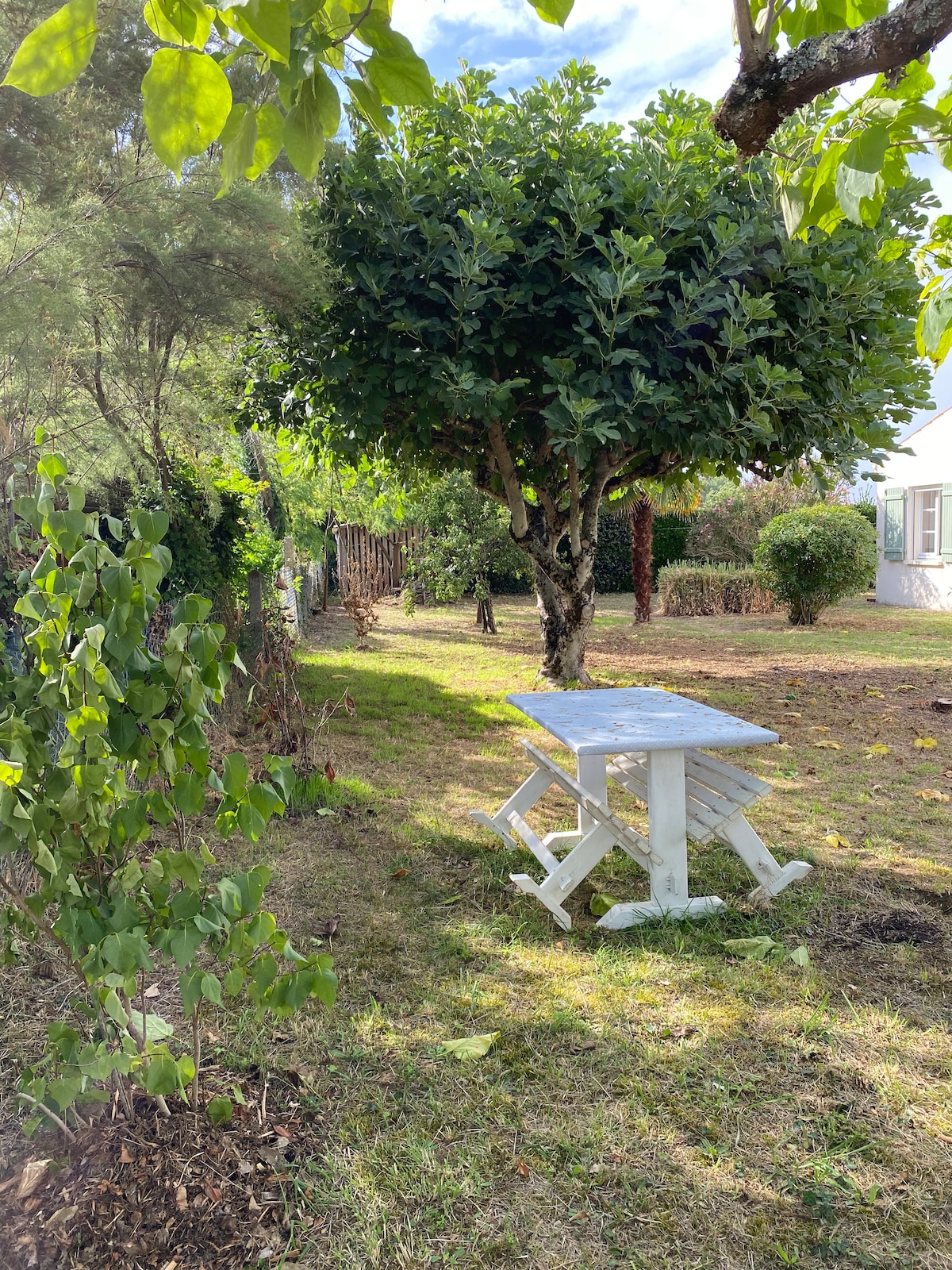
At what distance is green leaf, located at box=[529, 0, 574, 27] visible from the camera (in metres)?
1.22

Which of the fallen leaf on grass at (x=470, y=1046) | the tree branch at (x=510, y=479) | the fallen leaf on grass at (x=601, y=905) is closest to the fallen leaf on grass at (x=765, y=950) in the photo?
the fallen leaf on grass at (x=601, y=905)

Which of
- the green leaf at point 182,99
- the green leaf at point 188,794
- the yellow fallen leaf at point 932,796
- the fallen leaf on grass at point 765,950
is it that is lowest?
the fallen leaf on grass at point 765,950

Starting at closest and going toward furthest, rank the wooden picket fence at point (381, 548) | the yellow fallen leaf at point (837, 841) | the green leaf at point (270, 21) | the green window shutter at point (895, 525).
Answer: the green leaf at point (270, 21)
the yellow fallen leaf at point (837, 841)
the green window shutter at point (895, 525)
the wooden picket fence at point (381, 548)

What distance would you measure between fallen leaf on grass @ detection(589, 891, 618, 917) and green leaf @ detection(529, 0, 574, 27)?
3.00 m

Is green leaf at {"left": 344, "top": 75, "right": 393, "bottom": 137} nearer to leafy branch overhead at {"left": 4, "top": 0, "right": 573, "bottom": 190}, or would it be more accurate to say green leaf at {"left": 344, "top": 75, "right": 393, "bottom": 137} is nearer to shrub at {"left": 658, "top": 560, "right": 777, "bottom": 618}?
leafy branch overhead at {"left": 4, "top": 0, "right": 573, "bottom": 190}

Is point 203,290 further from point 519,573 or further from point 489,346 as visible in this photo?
point 519,573

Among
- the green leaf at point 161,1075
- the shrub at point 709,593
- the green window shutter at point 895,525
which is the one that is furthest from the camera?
the shrub at point 709,593

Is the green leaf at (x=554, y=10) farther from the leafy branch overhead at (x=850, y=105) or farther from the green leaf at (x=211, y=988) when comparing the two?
the green leaf at (x=211, y=988)

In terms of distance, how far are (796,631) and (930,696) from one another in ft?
16.4

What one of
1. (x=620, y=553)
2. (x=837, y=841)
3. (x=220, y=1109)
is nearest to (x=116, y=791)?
(x=220, y=1109)

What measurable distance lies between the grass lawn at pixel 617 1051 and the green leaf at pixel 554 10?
2344 mm

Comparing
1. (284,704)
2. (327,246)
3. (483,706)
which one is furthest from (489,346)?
(483,706)

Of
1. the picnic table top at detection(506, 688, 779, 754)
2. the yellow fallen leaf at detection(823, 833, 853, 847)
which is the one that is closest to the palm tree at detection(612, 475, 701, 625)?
the picnic table top at detection(506, 688, 779, 754)

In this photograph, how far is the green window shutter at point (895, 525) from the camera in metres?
15.1
